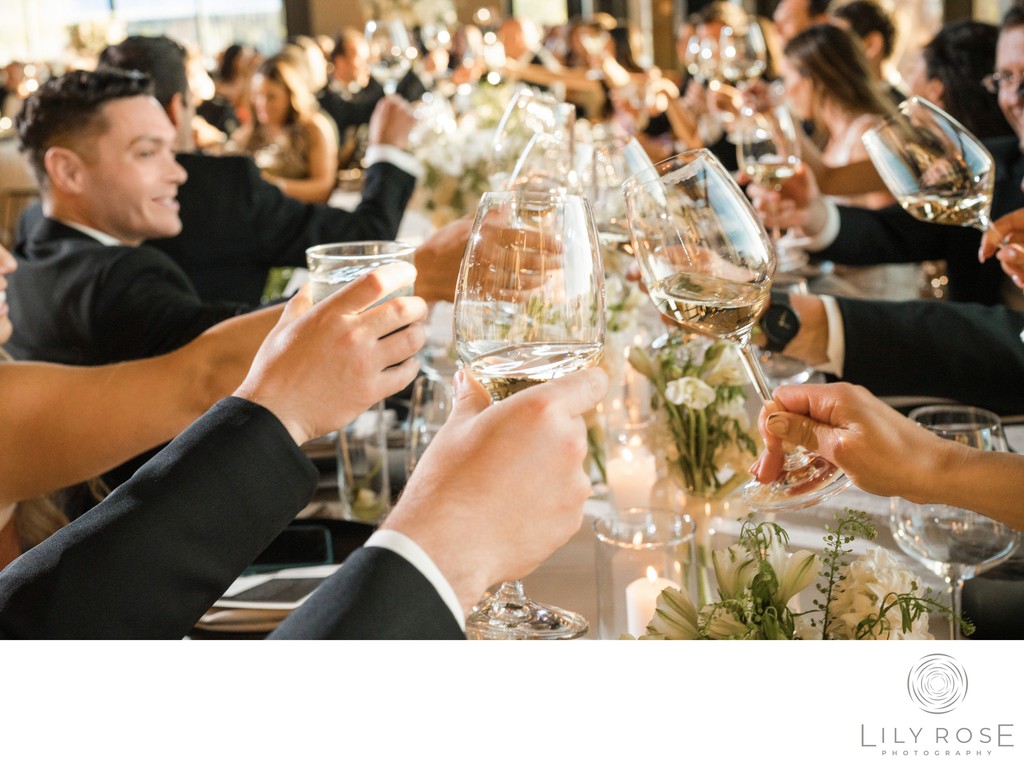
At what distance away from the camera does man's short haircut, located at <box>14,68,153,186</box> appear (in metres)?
2.22

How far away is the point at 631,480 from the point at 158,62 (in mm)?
2104

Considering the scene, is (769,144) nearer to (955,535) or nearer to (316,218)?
(316,218)

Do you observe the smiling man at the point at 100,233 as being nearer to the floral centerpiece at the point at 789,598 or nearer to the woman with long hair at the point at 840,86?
the floral centerpiece at the point at 789,598

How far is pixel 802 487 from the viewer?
3.10ft

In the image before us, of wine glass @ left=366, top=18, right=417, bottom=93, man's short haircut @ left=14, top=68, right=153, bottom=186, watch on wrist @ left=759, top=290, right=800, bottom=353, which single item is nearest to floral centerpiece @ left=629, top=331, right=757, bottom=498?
watch on wrist @ left=759, top=290, right=800, bottom=353

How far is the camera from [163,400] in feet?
4.26

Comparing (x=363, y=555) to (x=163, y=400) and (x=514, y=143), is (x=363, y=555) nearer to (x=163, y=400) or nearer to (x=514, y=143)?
(x=163, y=400)

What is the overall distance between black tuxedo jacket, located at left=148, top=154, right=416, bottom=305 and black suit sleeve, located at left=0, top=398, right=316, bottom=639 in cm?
209

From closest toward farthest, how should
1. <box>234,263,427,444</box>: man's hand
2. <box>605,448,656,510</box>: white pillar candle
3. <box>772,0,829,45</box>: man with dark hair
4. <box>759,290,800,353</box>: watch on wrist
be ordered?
<box>234,263,427,444</box>: man's hand → <box>605,448,656,510</box>: white pillar candle → <box>759,290,800,353</box>: watch on wrist → <box>772,0,829,45</box>: man with dark hair

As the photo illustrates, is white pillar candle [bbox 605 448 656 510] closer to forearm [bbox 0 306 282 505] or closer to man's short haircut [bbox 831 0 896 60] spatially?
forearm [bbox 0 306 282 505]
